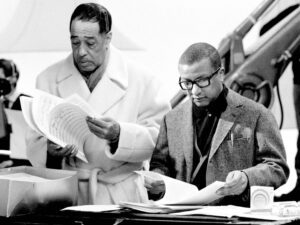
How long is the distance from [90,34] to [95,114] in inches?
15.3

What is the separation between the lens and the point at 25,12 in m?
4.07

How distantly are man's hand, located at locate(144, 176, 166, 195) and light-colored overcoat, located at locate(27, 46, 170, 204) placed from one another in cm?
38

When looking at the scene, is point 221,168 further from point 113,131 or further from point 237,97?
point 113,131

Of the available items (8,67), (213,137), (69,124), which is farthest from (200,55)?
(8,67)

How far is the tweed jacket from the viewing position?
8.95 ft

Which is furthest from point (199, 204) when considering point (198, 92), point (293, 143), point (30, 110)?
point (293, 143)

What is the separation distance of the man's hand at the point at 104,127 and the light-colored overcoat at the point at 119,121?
0.04 meters

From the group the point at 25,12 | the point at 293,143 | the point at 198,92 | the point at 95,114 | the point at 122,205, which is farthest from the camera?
the point at 25,12

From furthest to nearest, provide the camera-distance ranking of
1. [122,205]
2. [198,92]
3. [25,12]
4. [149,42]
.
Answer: [25,12], [149,42], [198,92], [122,205]

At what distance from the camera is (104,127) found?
2.92 m

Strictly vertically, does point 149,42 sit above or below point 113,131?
above

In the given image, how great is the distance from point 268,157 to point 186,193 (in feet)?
1.31

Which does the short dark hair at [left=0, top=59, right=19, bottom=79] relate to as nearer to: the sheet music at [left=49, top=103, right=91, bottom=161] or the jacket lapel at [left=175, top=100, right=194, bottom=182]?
the sheet music at [left=49, top=103, right=91, bottom=161]

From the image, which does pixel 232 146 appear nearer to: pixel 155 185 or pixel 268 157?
pixel 268 157
